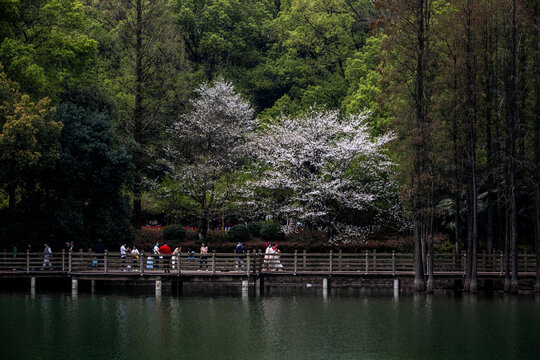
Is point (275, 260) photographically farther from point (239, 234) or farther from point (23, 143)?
point (23, 143)

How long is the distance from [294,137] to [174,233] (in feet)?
34.1

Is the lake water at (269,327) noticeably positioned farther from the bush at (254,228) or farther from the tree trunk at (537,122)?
the bush at (254,228)

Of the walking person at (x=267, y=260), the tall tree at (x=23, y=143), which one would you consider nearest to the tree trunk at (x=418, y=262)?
the walking person at (x=267, y=260)

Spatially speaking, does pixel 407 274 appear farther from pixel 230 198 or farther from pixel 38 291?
pixel 38 291

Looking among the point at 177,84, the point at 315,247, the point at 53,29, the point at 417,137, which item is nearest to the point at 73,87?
the point at 53,29

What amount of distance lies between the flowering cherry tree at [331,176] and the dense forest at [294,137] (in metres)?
0.14

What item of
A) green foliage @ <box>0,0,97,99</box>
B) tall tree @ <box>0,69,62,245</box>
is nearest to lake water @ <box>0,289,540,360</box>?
tall tree @ <box>0,69,62,245</box>

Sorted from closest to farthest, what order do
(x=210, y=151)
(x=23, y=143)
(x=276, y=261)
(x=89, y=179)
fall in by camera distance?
(x=23, y=143) < (x=276, y=261) < (x=89, y=179) < (x=210, y=151)

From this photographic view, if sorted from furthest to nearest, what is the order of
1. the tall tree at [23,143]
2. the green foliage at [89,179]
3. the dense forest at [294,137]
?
the green foliage at [89,179] → the dense forest at [294,137] → the tall tree at [23,143]

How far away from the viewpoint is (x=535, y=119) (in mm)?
36531

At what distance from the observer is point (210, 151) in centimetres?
4959

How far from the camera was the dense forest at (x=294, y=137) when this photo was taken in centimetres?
3622

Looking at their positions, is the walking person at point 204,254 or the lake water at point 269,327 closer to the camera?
the lake water at point 269,327

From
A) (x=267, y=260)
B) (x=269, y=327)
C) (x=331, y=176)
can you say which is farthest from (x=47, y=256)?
(x=331, y=176)
